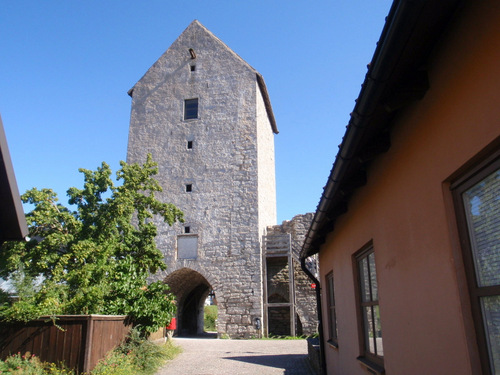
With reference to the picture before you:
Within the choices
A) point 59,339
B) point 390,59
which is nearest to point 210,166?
point 59,339

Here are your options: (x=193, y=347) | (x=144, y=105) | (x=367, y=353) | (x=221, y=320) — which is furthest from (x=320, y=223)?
(x=144, y=105)

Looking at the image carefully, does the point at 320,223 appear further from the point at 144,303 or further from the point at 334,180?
the point at 144,303

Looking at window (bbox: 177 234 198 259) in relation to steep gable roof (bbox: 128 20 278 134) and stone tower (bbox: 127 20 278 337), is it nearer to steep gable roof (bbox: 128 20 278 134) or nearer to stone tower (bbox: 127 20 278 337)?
stone tower (bbox: 127 20 278 337)

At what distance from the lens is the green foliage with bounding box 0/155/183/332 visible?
932 centimetres

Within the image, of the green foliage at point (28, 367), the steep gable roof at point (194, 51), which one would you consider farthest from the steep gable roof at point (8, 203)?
the steep gable roof at point (194, 51)

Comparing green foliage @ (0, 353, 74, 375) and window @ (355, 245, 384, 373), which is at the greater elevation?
window @ (355, 245, 384, 373)

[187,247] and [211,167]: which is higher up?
[211,167]

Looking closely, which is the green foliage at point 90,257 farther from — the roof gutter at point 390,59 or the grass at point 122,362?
the roof gutter at point 390,59

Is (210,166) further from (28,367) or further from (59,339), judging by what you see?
(28,367)

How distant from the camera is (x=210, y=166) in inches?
801

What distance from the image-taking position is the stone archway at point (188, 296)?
19891 millimetres

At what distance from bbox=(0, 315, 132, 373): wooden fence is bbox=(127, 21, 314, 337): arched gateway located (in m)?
10.8

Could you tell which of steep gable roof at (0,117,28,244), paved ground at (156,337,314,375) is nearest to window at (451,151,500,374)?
steep gable roof at (0,117,28,244)

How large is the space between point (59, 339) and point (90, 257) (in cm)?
299
